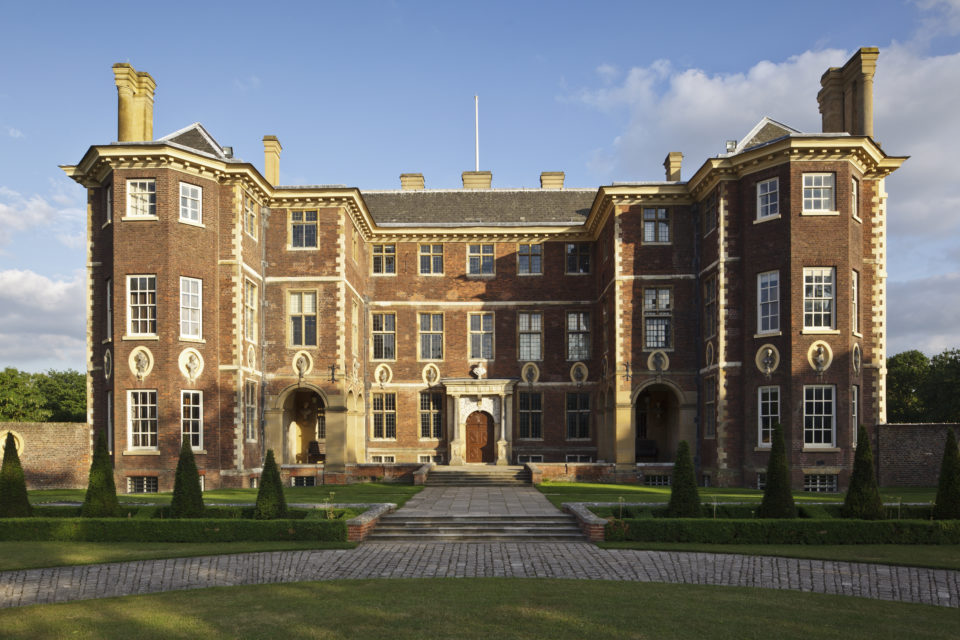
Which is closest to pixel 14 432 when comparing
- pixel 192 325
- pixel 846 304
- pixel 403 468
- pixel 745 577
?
pixel 192 325

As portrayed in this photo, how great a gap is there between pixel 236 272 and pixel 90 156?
21.8ft

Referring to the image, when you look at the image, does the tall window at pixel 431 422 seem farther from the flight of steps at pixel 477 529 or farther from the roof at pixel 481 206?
the flight of steps at pixel 477 529

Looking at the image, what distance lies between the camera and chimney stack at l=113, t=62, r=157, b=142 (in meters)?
28.8

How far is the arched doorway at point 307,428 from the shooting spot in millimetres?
36719

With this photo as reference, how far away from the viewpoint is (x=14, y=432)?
28875 millimetres

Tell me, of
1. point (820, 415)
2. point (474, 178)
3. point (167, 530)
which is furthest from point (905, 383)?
point (167, 530)

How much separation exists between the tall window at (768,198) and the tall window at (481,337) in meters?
14.9

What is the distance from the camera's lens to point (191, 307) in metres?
27.8

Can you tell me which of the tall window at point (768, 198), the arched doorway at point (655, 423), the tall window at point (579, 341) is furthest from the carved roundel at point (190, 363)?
the tall window at point (768, 198)

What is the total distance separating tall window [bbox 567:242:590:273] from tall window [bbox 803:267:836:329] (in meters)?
13.4

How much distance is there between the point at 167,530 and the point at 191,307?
1254 cm

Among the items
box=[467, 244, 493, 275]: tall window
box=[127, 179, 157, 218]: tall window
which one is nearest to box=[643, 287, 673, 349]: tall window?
box=[467, 244, 493, 275]: tall window

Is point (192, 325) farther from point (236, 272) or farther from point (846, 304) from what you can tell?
point (846, 304)

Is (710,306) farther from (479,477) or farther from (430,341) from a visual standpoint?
(430,341)
